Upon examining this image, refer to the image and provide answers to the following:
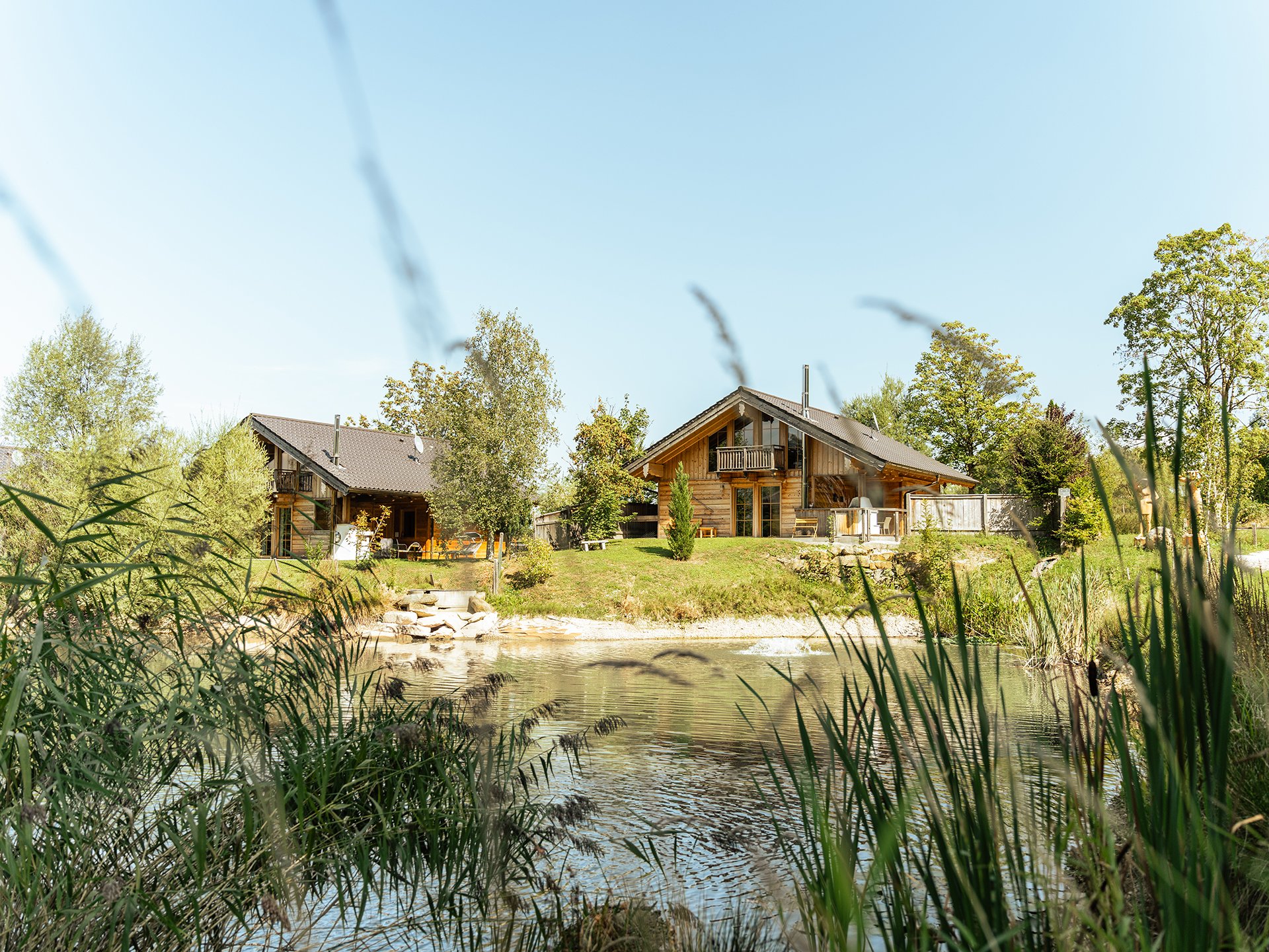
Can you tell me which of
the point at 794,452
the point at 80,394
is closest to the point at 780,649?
the point at 794,452

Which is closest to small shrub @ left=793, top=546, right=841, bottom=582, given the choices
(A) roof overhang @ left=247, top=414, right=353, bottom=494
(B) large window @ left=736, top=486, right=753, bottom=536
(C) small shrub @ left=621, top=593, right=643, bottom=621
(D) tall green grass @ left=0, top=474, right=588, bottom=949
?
(C) small shrub @ left=621, top=593, right=643, bottom=621

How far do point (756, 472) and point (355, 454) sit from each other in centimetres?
1383

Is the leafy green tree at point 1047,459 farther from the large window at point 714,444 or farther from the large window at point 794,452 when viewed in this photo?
the large window at point 714,444

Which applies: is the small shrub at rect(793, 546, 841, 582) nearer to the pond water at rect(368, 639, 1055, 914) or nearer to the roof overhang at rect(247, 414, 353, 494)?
the pond water at rect(368, 639, 1055, 914)

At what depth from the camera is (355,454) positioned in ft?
97.5

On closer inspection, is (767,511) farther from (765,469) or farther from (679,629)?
(679,629)

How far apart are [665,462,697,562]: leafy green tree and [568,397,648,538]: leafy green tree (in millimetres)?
3905

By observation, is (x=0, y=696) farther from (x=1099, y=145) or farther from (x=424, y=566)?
(x=424, y=566)

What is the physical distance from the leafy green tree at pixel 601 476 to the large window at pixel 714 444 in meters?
2.27

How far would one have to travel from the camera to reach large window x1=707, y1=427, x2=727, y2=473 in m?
26.4

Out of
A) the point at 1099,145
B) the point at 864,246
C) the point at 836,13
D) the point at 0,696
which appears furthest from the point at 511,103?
the point at 0,696

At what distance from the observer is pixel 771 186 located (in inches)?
51.3

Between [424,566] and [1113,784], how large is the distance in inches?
730

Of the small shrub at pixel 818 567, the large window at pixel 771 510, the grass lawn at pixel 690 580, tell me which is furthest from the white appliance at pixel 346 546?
the small shrub at pixel 818 567
